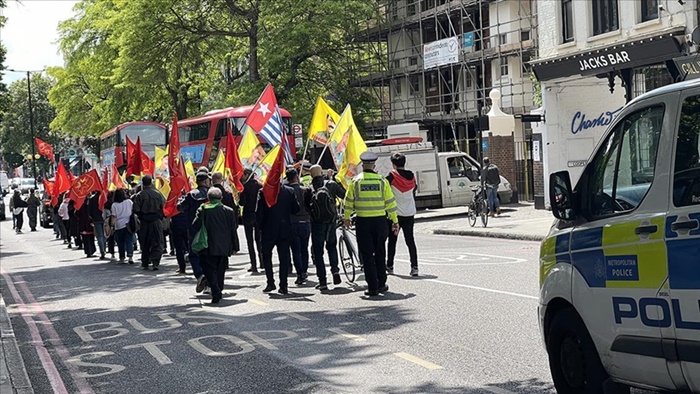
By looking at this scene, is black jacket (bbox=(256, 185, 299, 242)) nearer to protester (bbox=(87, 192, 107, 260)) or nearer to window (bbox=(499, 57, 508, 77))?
protester (bbox=(87, 192, 107, 260))

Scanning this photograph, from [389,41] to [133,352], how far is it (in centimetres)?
4309

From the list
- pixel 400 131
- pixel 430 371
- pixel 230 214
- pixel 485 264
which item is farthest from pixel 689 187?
pixel 400 131

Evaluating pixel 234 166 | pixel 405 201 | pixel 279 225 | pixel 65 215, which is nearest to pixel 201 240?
pixel 279 225

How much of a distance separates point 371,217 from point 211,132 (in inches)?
1048

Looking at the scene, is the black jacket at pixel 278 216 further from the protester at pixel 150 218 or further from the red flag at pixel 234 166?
the protester at pixel 150 218

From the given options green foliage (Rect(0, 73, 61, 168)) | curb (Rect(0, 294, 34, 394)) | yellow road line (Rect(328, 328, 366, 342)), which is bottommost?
yellow road line (Rect(328, 328, 366, 342))

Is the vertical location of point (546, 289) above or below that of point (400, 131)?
below

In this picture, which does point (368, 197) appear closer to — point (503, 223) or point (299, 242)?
point (299, 242)

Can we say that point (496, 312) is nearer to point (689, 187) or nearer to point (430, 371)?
point (430, 371)

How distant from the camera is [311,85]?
151 feet

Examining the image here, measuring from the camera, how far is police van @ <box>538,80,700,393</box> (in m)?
5.25

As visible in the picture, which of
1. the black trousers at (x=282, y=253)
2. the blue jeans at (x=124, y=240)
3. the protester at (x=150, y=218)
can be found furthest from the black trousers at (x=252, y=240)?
the blue jeans at (x=124, y=240)

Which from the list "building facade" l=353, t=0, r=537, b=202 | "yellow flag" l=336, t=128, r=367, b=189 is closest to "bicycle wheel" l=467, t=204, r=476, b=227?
"yellow flag" l=336, t=128, r=367, b=189

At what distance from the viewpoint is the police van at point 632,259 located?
5250mm
